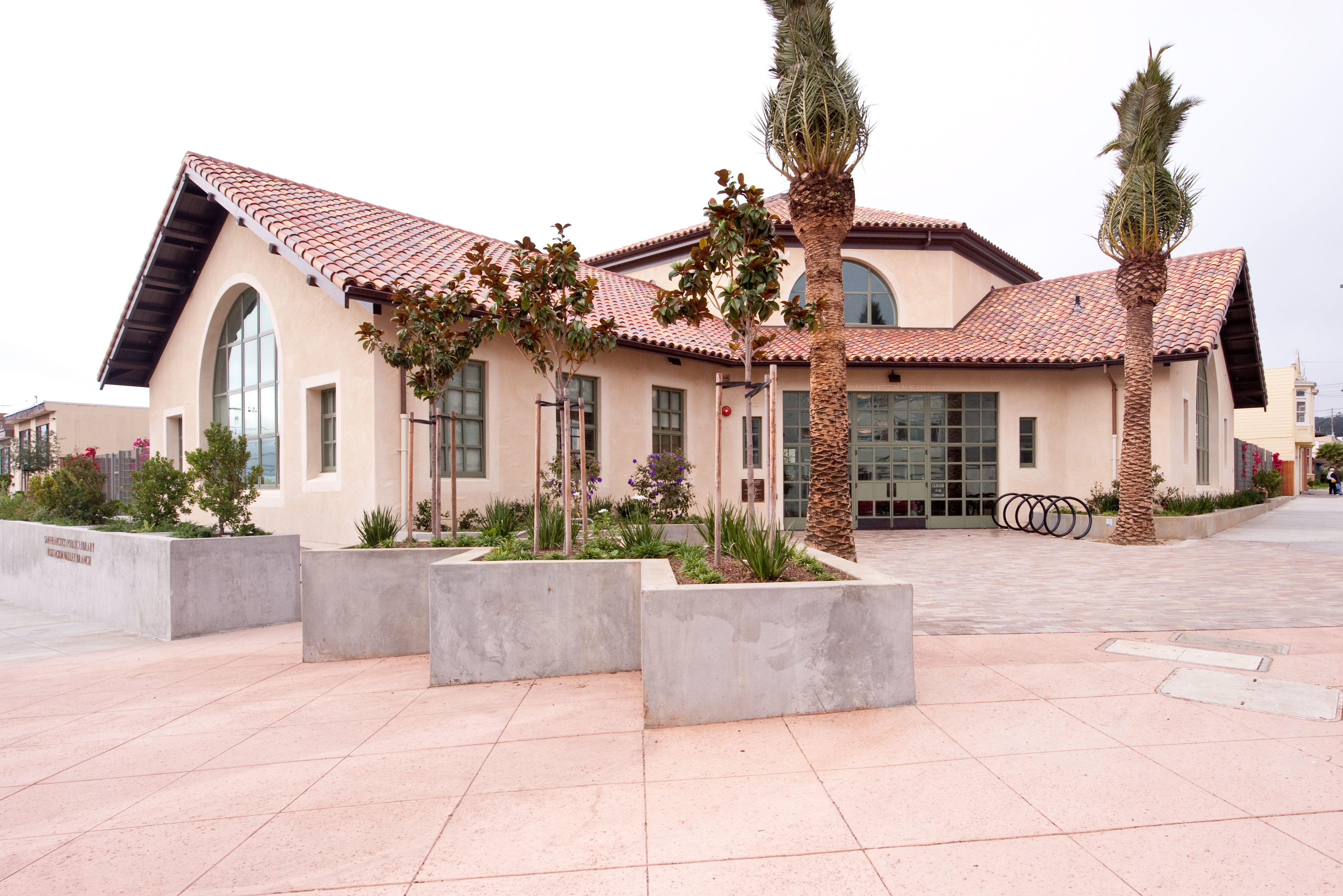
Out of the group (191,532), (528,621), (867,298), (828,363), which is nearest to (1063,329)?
(867,298)

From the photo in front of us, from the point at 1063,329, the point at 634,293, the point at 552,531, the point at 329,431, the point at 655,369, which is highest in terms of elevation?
the point at 634,293

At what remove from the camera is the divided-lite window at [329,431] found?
1099 cm

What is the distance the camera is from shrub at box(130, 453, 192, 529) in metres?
9.81

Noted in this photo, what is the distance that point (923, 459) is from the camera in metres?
17.1

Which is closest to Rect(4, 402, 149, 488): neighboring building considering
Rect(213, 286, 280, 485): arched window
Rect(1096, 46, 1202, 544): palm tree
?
Rect(213, 286, 280, 485): arched window

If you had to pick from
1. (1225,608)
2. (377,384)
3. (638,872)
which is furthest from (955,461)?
(638,872)

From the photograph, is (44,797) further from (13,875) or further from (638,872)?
(638,872)

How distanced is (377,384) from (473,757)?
6.73 meters

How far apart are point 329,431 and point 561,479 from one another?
11.6ft

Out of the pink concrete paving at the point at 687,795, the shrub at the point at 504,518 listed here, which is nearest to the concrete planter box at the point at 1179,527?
the pink concrete paving at the point at 687,795

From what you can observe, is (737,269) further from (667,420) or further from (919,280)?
(919,280)

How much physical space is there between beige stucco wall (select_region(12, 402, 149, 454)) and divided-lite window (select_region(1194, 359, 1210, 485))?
3453cm

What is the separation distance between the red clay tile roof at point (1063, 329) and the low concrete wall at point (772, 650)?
11.0 m

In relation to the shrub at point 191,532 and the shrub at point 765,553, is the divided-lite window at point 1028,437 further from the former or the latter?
the shrub at point 191,532
